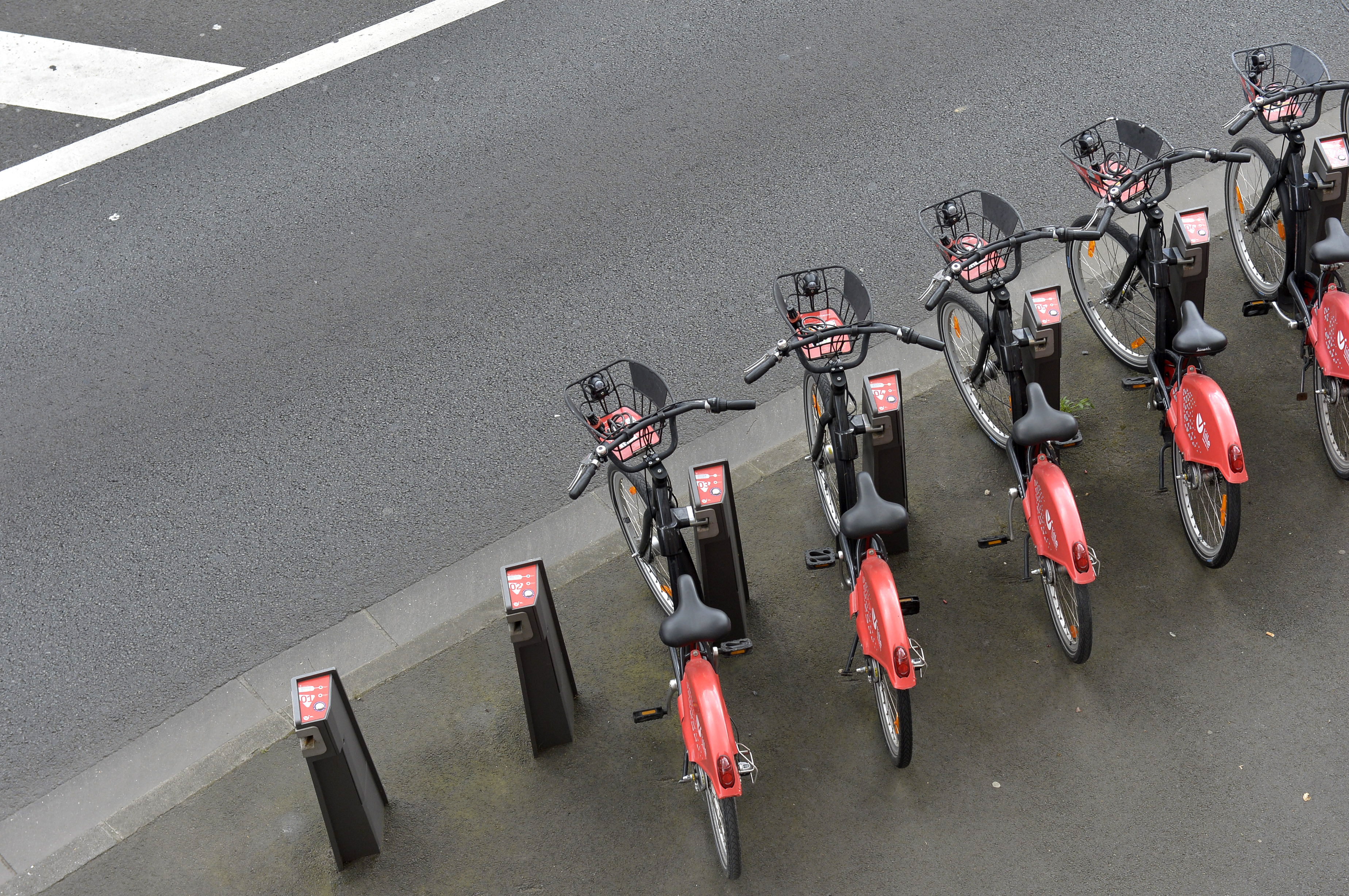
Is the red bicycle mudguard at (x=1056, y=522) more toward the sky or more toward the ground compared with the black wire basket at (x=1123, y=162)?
more toward the ground

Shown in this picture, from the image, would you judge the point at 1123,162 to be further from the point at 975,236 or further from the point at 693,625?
the point at 693,625

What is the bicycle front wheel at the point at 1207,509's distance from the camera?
215 inches

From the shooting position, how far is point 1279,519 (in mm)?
5988

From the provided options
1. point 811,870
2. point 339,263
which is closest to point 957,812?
point 811,870

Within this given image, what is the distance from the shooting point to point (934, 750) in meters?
5.30

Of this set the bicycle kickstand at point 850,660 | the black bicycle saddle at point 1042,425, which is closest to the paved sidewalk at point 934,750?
the bicycle kickstand at point 850,660

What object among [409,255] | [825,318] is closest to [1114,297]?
[825,318]

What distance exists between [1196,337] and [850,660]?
2.12 meters

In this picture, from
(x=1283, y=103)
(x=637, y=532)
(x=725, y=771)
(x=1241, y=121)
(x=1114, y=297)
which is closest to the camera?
(x=725, y=771)

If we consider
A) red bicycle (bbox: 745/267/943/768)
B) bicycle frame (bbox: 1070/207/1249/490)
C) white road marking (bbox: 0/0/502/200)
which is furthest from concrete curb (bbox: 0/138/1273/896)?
white road marking (bbox: 0/0/502/200)

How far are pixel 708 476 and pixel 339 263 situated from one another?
12.6 feet

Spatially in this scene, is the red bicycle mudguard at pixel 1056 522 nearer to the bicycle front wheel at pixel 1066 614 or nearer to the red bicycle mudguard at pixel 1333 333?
the bicycle front wheel at pixel 1066 614

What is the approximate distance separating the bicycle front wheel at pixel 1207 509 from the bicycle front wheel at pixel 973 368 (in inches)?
33.8

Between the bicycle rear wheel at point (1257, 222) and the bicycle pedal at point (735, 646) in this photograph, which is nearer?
the bicycle pedal at point (735, 646)
